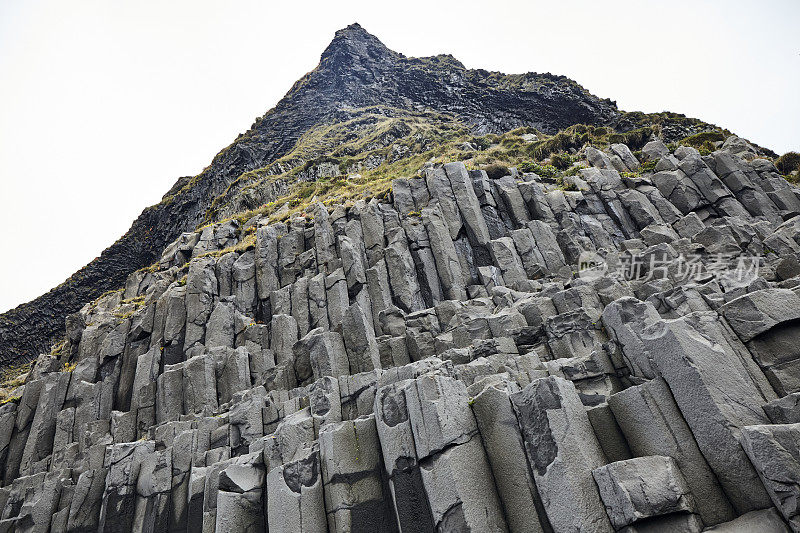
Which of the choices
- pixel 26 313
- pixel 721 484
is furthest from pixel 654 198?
pixel 26 313

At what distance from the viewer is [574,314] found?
15000 millimetres

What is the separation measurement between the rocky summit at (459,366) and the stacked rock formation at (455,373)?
0.07 metres

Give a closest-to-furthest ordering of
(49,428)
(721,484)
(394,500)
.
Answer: (721,484)
(394,500)
(49,428)

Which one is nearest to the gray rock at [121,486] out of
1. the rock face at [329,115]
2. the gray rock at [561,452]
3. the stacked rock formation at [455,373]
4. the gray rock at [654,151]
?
the stacked rock formation at [455,373]

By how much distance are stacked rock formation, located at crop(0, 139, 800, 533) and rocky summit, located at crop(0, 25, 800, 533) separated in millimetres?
67

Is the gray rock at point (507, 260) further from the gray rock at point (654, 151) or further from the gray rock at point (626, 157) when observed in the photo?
the gray rock at point (654, 151)

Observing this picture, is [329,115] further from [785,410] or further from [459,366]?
[785,410]

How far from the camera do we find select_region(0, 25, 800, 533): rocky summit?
284 inches

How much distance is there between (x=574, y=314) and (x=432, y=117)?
2959 inches

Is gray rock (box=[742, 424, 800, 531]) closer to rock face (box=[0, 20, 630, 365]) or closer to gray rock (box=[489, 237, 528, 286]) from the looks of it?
gray rock (box=[489, 237, 528, 286])

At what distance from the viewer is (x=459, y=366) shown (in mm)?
13492

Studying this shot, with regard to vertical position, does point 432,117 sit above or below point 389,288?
above

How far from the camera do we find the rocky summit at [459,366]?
722cm

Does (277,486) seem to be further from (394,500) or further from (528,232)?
(528,232)
